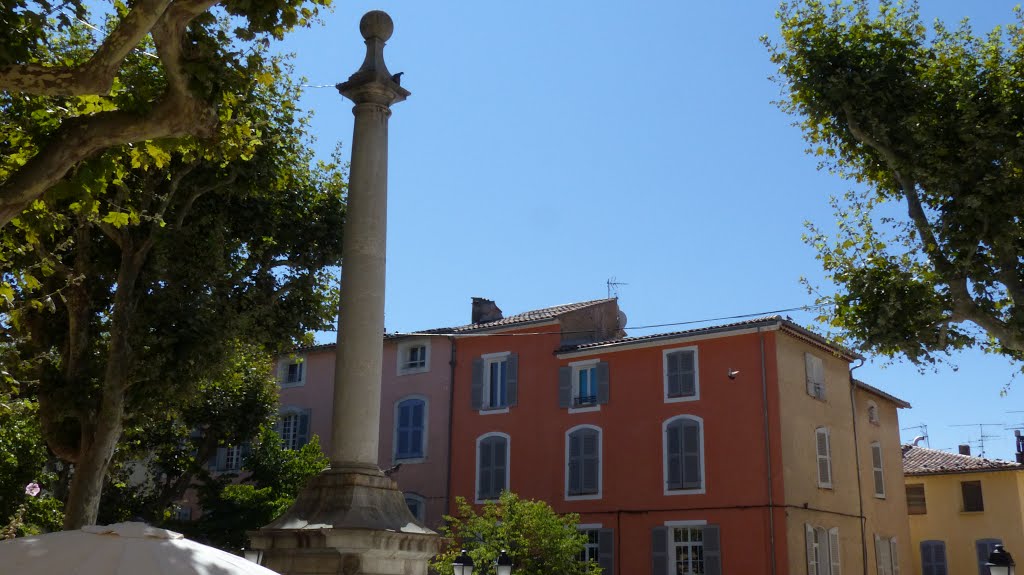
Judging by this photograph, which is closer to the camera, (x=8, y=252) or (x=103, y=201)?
(x=8, y=252)

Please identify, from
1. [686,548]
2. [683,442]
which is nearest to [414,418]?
[683,442]

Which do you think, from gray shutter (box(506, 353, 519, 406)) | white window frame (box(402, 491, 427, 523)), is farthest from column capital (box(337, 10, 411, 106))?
white window frame (box(402, 491, 427, 523))

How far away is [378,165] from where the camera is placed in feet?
38.9

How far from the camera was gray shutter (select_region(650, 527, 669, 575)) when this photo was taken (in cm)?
2769

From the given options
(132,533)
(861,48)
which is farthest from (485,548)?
(132,533)

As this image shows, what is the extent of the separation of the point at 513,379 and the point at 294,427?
8341 mm

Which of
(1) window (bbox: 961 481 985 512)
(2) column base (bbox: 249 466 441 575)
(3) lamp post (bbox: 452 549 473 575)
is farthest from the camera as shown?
(1) window (bbox: 961 481 985 512)

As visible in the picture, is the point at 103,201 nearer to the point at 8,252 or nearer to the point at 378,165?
the point at 8,252

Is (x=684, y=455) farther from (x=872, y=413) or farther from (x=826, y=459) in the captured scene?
(x=872, y=413)

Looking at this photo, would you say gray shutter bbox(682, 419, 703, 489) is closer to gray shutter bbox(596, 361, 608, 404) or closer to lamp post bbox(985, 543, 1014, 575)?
gray shutter bbox(596, 361, 608, 404)

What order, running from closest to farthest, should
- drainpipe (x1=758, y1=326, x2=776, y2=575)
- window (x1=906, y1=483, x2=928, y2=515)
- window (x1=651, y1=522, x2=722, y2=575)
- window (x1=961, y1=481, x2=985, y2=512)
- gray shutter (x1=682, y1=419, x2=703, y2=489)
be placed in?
drainpipe (x1=758, y1=326, x2=776, y2=575) < window (x1=651, y1=522, x2=722, y2=575) < gray shutter (x1=682, y1=419, x2=703, y2=489) < window (x1=961, y1=481, x2=985, y2=512) < window (x1=906, y1=483, x2=928, y2=515)

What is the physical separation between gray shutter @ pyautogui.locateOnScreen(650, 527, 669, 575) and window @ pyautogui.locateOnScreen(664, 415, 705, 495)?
3.50ft

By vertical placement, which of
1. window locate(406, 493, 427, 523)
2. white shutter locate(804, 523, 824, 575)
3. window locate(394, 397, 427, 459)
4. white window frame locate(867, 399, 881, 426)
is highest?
white window frame locate(867, 399, 881, 426)

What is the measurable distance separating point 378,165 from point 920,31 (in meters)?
9.97
